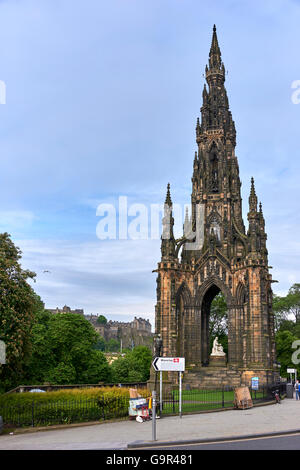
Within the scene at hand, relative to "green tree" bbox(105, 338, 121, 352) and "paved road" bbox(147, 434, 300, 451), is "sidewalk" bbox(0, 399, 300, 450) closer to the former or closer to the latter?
"paved road" bbox(147, 434, 300, 451)

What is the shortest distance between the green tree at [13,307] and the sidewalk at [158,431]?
19.4 ft

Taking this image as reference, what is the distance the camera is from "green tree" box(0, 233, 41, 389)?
2269cm

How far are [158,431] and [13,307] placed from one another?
33.4ft

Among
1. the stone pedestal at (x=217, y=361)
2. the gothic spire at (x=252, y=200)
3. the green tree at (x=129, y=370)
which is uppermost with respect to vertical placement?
the gothic spire at (x=252, y=200)

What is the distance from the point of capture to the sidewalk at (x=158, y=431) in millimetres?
14461

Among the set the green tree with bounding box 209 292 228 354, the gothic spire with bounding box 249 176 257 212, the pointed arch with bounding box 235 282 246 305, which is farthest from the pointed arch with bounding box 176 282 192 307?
the green tree with bounding box 209 292 228 354

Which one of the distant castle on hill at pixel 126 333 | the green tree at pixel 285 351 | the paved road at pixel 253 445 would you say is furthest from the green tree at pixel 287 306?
the distant castle on hill at pixel 126 333

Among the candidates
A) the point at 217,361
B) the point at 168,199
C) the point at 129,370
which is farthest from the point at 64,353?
the point at 129,370

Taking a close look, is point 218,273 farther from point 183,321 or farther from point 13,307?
point 13,307

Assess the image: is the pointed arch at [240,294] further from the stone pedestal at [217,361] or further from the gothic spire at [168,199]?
the gothic spire at [168,199]

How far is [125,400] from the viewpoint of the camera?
71.7 feet

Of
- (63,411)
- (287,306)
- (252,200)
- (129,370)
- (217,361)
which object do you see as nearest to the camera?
(63,411)

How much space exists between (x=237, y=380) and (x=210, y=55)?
3827 cm

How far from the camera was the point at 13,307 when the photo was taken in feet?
75.6
